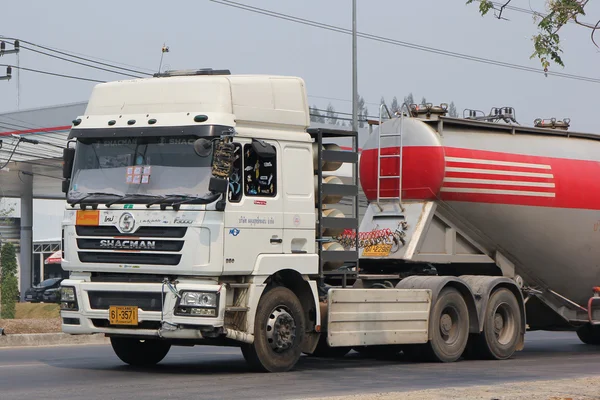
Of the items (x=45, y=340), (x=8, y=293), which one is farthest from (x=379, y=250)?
(x=8, y=293)

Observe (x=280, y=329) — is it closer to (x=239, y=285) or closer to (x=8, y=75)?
(x=239, y=285)

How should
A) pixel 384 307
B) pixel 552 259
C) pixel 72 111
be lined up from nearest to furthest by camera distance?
pixel 384 307 → pixel 552 259 → pixel 72 111

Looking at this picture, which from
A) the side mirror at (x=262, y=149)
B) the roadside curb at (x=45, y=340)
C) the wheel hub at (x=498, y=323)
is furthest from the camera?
the roadside curb at (x=45, y=340)

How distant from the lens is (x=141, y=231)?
1298 cm

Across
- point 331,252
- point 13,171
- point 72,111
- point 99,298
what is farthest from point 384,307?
point 13,171

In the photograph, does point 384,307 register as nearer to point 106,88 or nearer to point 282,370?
point 282,370

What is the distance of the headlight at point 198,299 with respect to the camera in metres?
12.7

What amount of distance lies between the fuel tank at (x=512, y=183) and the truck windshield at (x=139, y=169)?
16.0 ft

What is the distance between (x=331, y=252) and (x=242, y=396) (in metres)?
3.91

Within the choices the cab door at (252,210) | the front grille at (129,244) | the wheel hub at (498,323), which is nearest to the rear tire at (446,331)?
the wheel hub at (498,323)

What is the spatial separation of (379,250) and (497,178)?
229 cm

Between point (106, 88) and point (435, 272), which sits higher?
point (106, 88)

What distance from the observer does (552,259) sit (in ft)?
60.7

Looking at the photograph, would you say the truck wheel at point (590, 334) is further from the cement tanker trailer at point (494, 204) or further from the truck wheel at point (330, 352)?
the truck wheel at point (330, 352)
